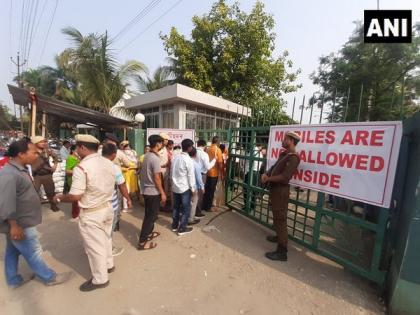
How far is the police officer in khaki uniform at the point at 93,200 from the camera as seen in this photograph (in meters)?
2.72

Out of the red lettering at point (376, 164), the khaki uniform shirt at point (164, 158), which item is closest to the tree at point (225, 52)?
the khaki uniform shirt at point (164, 158)

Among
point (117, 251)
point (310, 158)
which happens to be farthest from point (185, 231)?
point (310, 158)

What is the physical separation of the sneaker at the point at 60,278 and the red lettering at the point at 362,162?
381 cm

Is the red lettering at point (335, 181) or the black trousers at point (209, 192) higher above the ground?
the red lettering at point (335, 181)

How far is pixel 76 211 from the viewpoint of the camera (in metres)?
3.02

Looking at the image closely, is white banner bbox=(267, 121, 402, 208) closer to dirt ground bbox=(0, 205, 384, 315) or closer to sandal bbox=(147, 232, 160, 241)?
dirt ground bbox=(0, 205, 384, 315)

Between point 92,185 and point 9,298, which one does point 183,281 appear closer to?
Answer: point 92,185

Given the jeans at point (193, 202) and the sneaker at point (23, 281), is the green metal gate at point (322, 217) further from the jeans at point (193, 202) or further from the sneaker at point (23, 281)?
the sneaker at point (23, 281)

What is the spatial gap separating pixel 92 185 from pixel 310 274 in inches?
116

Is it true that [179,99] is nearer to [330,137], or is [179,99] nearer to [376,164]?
[330,137]

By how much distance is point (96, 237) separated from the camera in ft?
9.32

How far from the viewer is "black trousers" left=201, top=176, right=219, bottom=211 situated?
18.7ft

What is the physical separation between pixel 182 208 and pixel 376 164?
9.99 feet

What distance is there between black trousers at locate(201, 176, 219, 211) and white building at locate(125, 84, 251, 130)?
3579 mm
